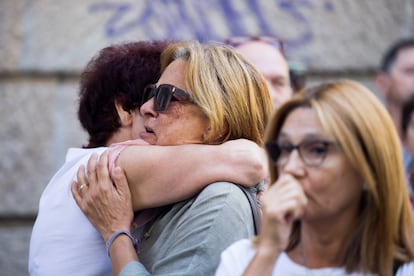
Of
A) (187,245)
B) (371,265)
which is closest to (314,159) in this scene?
(371,265)

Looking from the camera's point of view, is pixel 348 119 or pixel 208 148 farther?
pixel 208 148


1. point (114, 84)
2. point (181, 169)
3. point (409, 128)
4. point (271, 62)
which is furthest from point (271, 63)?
point (181, 169)

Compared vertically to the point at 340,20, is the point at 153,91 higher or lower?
higher

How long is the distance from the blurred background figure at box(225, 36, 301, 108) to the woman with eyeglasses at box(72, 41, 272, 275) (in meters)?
1.28

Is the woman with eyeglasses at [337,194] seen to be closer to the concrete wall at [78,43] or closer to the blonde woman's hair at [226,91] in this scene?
the blonde woman's hair at [226,91]

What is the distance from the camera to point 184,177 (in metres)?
2.74

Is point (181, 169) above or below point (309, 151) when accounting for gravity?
below

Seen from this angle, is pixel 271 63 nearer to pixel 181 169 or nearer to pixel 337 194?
pixel 181 169

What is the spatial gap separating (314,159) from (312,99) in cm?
16

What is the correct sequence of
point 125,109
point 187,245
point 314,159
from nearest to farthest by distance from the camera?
point 314,159, point 187,245, point 125,109

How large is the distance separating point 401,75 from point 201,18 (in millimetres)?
1203

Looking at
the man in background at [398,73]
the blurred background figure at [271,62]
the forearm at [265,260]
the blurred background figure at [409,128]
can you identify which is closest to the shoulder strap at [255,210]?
the forearm at [265,260]

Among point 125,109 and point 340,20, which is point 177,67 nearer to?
point 125,109

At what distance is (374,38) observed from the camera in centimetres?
533
